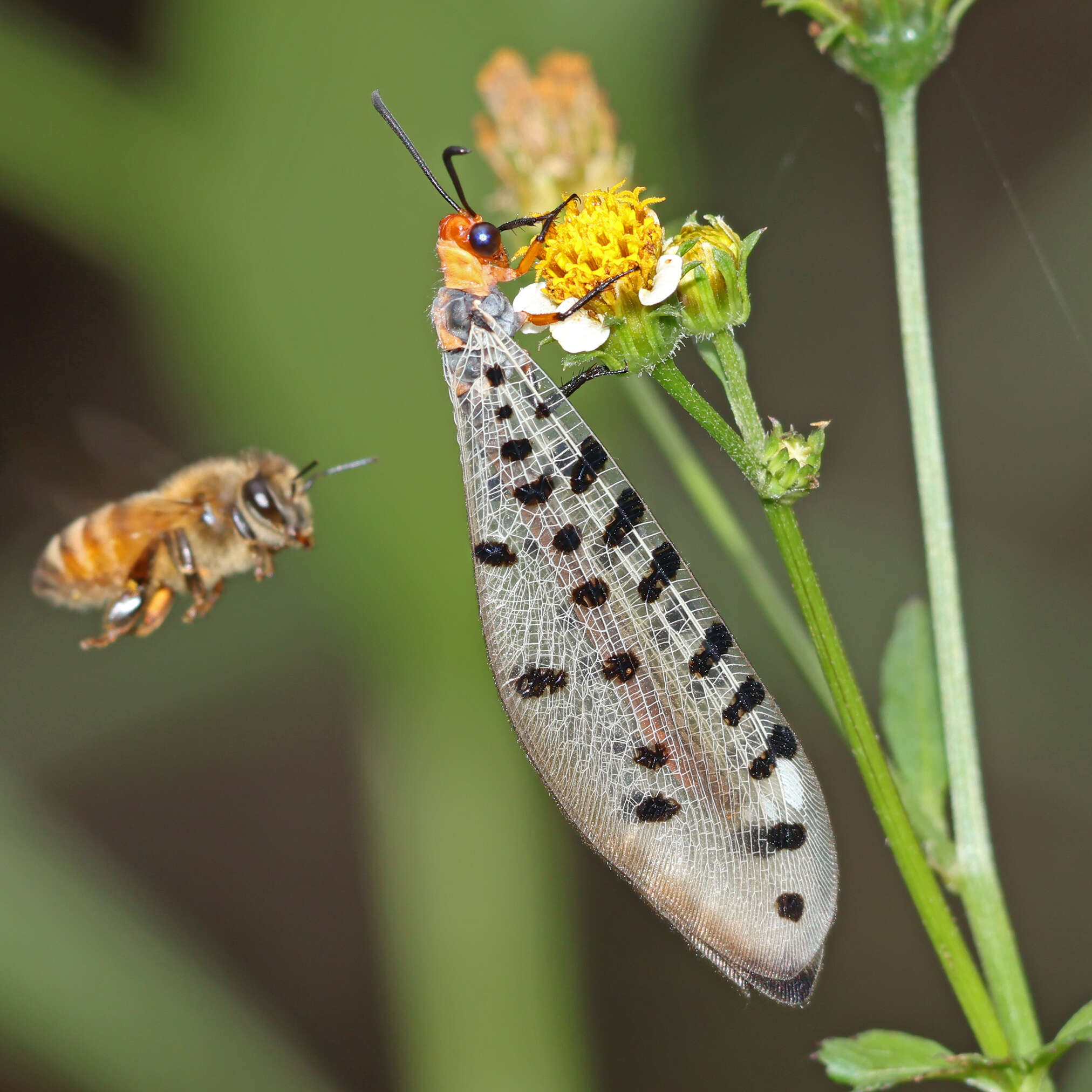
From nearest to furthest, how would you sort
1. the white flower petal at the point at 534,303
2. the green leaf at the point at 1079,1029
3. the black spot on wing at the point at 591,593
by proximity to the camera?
the green leaf at the point at 1079,1029, the black spot on wing at the point at 591,593, the white flower petal at the point at 534,303

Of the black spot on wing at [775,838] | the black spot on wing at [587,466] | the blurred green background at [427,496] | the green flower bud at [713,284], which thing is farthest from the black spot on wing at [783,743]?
the blurred green background at [427,496]

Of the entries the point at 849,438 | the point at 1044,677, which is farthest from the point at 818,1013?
the point at 849,438

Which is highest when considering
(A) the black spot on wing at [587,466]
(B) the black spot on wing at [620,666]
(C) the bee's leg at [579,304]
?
(C) the bee's leg at [579,304]

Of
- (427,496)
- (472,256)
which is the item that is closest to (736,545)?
(472,256)

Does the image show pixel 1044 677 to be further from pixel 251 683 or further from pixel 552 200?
pixel 251 683

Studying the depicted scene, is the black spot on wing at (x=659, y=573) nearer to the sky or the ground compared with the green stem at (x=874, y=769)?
nearer to the sky

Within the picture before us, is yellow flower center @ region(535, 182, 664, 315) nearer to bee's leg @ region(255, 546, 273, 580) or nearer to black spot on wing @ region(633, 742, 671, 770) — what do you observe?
black spot on wing @ region(633, 742, 671, 770)

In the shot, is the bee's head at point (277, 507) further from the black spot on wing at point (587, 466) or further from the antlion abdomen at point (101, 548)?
the black spot on wing at point (587, 466)

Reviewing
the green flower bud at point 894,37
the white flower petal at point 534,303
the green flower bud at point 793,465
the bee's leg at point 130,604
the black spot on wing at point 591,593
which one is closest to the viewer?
the green flower bud at point 793,465
